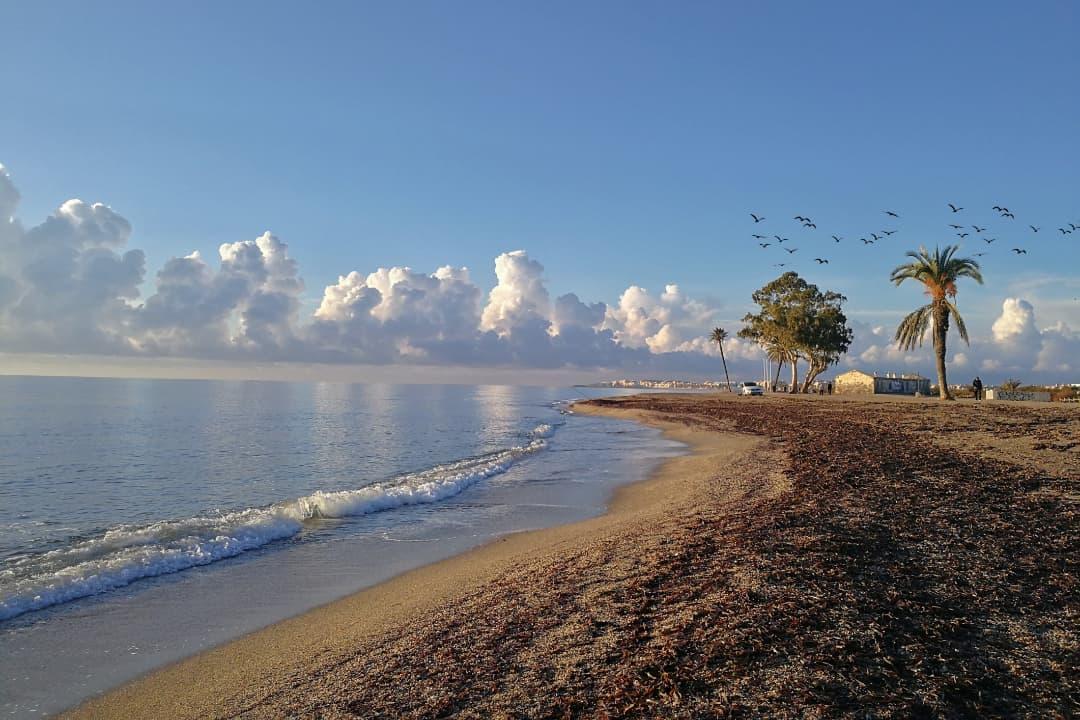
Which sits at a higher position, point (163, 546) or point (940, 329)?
point (940, 329)

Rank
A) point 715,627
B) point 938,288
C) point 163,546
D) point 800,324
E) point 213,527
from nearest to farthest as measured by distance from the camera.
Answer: point 715,627 < point 163,546 < point 213,527 < point 938,288 < point 800,324

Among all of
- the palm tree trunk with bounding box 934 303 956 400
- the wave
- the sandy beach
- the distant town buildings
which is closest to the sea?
the wave

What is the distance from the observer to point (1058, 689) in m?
4.53

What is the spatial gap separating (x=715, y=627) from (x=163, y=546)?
11026mm

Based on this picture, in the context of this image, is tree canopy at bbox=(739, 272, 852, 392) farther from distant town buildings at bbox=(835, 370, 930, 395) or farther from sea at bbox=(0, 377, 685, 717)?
sea at bbox=(0, 377, 685, 717)

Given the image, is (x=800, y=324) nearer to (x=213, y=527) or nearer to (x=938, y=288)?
(x=938, y=288)

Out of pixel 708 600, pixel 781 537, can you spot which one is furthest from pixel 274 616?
pixel 781 537

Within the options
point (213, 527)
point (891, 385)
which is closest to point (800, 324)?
point (891, 385)

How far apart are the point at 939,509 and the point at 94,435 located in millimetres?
46191

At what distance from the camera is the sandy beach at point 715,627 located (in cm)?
476

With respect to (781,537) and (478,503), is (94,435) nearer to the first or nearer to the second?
(478,503)

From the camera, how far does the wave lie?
9.78m

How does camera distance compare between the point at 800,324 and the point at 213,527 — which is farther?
the point at 800,324

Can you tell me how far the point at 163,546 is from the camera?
1230 cm
